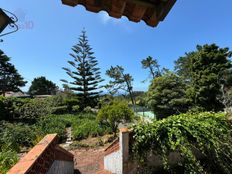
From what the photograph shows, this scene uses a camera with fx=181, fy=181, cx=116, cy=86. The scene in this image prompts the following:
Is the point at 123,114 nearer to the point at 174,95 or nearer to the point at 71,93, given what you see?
the point at 174,95

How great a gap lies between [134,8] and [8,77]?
99.4ft

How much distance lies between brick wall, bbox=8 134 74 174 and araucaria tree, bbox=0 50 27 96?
25.7 meters

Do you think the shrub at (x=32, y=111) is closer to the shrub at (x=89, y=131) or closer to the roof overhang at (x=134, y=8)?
the shrub at (x=89, y=131)

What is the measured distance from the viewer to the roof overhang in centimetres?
141

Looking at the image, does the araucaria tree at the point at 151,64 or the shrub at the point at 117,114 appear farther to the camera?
the araucaria tree at the point at 151,64

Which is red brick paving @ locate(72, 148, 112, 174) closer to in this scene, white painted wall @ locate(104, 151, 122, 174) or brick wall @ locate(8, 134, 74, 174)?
white painted wall @ locate(104, 151, 122, 174)

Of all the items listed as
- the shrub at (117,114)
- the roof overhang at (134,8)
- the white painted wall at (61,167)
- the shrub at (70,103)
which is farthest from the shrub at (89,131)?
the shrub at (70,103)

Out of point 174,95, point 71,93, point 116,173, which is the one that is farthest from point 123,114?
point 71,93

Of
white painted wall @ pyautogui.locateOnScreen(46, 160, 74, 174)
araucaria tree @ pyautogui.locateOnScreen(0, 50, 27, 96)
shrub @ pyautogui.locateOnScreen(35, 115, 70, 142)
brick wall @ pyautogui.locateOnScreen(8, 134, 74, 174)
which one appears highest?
araucaria tree @ pyautogui.locateOnScreen(0, 50, 27, 96)

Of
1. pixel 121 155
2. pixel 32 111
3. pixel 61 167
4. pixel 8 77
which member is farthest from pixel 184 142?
pixel 8 77

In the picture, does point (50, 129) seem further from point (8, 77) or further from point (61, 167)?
point (8, 77)

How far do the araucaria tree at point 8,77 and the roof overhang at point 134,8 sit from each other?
28.0 metres

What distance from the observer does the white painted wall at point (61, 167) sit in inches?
123

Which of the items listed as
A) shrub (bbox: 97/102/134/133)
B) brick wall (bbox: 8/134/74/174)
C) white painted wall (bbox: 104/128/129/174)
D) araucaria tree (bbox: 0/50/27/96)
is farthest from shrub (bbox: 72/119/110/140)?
araucaria tree (bbox: 0/50/27/96)
